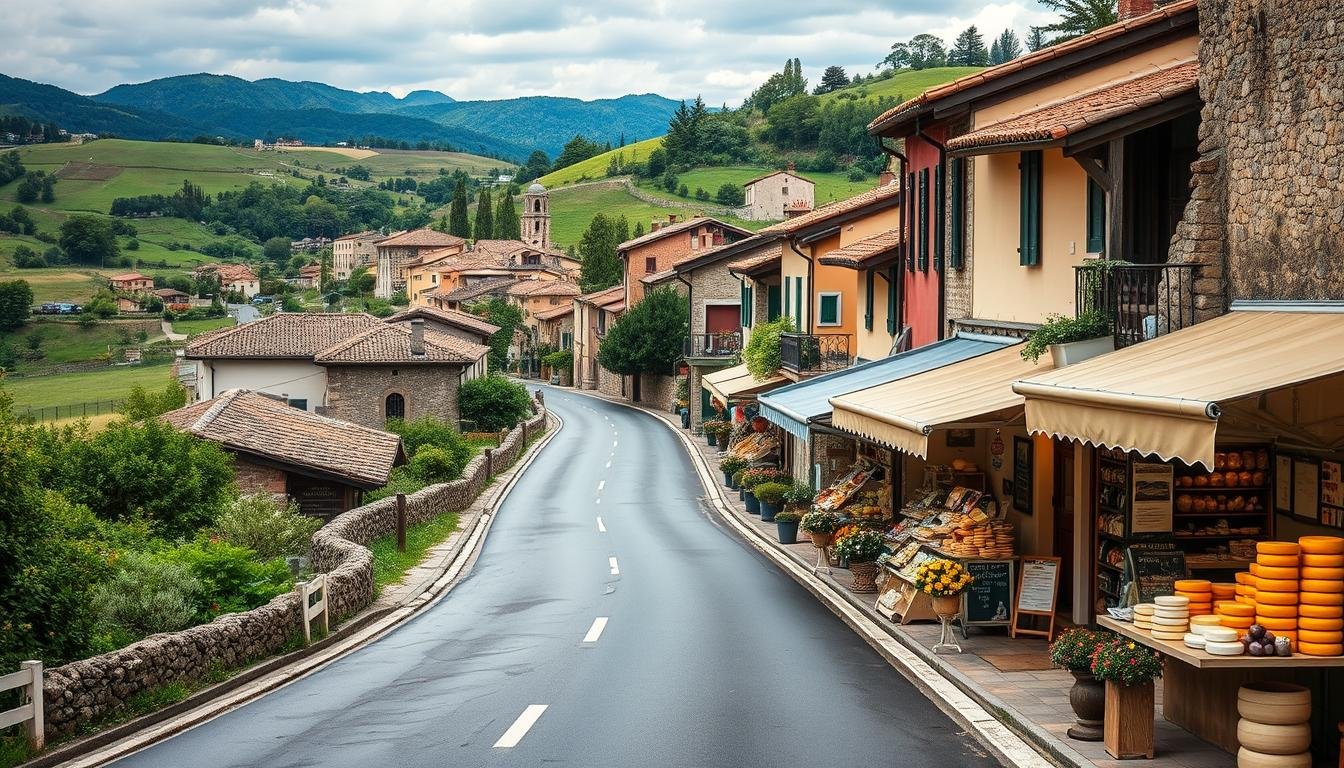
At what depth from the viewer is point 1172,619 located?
10.2m

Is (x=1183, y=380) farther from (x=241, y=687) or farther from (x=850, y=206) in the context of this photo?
(x=850, y=206)

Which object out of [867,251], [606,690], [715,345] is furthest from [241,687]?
[715,345]

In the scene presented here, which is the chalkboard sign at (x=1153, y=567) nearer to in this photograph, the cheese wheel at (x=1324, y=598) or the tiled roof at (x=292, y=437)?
the cheese wheel at (x=1324, y=598)

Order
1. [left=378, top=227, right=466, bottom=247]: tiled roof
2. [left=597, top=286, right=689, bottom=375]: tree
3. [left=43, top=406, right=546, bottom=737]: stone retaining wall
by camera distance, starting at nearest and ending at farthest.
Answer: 1. [left=43, top=406, right=546, bottom=737]: stone retaining wall
2. [left=597, top=286, right=689, bottom=375]: tree
3. [left=378, top=227, right=466, bottom=247]: tiled roof

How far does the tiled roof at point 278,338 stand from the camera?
5903 centimetres

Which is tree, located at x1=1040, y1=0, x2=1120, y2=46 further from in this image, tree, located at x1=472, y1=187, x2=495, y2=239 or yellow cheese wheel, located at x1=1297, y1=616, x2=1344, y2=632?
tree, located at x1=472, y1=187, x2=495, y2=239

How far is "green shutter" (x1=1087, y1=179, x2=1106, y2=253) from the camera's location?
15.9 metres

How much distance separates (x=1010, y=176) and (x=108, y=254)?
19921 cm

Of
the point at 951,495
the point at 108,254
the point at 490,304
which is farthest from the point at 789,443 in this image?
the point at 108,254

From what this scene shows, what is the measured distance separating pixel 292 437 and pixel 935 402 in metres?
23.3

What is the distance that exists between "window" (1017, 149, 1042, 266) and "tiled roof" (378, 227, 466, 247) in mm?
156646

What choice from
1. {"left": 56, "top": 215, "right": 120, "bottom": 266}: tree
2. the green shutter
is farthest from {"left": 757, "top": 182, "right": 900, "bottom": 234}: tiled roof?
{"left": 56, "top": 215, "right": 120, "bottom": 266}: tree

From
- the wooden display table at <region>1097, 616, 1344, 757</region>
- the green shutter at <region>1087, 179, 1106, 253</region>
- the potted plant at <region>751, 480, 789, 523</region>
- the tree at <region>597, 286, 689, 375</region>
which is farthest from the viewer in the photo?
the tree at <region>597, 286, 689, 375</region>

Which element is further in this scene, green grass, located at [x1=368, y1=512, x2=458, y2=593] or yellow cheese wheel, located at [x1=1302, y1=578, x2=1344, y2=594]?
green grass, located at [x1=368, y1=512, x2=458, y2=593]
